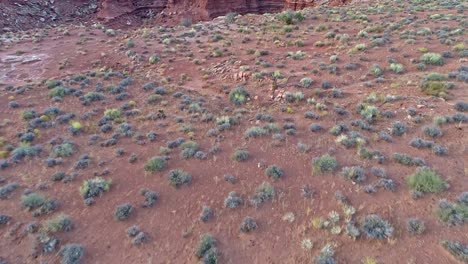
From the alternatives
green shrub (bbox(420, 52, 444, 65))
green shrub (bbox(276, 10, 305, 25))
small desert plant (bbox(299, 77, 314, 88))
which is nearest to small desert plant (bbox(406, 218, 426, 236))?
small desert plant (bbox(299, 77, 314, 88))

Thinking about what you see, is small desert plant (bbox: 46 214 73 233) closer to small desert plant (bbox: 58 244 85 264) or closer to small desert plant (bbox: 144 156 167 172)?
small desert plant (bbox: 58 244 85 264)

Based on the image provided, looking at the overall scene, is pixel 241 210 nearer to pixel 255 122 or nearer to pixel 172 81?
pixel 255 122

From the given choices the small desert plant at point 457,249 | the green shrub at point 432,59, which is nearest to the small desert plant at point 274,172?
the small desert plant at point 457,249

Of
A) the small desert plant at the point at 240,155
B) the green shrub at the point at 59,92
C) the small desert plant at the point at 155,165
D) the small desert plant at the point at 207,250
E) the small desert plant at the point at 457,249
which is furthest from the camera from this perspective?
the green shrub at the point at 59,92

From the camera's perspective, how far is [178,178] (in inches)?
410

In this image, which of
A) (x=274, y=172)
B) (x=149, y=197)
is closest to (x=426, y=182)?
(x=274, y=172)

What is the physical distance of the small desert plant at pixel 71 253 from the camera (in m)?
8.13

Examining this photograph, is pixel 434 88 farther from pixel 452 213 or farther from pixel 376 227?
pixel 376 227

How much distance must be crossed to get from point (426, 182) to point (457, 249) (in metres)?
2.09

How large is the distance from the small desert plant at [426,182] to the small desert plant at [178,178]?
590 cm

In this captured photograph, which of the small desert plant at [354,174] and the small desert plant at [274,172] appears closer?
the small desert plant at [354,174]

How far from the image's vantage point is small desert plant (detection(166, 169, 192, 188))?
10.3 meters

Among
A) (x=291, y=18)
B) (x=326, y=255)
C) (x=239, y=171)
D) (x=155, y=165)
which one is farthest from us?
(x=291, y=18)

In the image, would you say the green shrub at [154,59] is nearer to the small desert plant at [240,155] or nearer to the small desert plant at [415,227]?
the small desert plant at [240,155]
